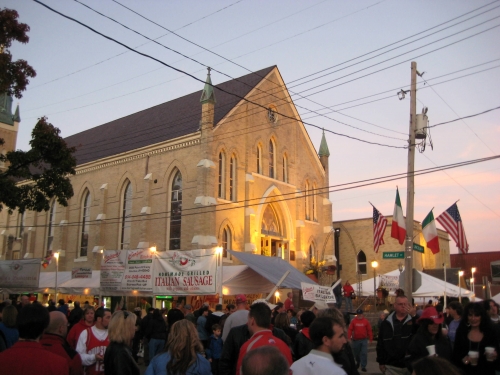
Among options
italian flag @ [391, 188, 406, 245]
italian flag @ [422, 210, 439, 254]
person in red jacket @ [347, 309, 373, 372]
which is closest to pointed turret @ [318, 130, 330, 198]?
italian flag @ [391, 188, 406, 245]

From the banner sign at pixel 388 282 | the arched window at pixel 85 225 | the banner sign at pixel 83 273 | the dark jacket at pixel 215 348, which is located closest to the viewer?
the dark jacket at pixel 215 348

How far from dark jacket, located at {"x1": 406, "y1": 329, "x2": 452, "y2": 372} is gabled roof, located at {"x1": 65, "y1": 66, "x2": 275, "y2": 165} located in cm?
2471

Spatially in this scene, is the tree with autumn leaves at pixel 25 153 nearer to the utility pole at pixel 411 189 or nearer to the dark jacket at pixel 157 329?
the dark jacket at pixel 157 329

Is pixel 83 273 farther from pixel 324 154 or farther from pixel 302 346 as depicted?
pixel 324 154

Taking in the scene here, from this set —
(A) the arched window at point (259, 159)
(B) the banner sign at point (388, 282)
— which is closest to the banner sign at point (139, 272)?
(B) the banner sign at point (388, 282)

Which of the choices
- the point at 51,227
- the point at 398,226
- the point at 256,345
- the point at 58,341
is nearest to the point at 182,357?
the point at 256,345

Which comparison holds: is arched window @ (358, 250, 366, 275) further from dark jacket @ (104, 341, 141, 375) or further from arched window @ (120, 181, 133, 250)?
dark jacket @ (104, 341, 141, 375)

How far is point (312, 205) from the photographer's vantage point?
37.5m

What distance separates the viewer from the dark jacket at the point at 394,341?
275 inches

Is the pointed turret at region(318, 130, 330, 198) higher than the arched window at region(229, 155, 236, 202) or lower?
higher

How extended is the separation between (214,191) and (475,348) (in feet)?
76.2

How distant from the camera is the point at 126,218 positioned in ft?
111

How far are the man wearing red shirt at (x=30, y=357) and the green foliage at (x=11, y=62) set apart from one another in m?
14.0

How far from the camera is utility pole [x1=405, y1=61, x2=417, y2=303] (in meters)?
15.6
